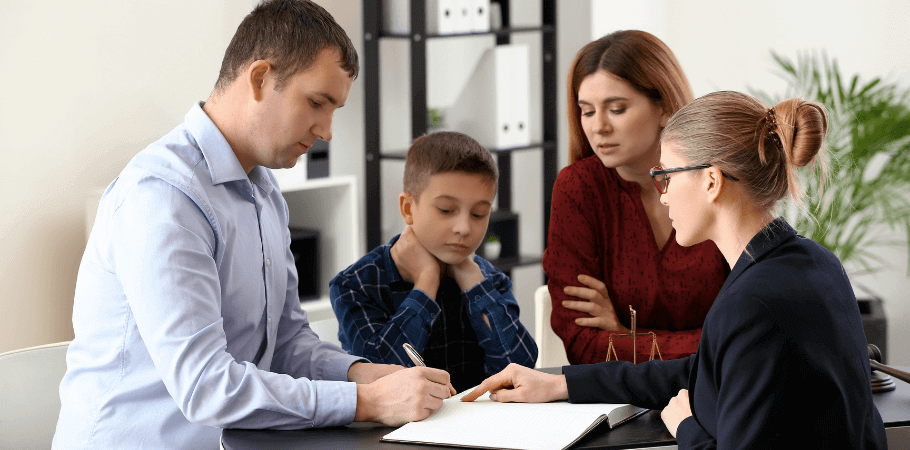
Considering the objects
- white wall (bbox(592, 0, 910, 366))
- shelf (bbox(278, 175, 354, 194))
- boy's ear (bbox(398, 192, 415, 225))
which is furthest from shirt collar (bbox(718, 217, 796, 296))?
white wall (bbox(592, 0, 910, 366))

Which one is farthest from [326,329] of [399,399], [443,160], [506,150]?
[506,150]

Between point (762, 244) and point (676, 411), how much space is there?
0.96 feet

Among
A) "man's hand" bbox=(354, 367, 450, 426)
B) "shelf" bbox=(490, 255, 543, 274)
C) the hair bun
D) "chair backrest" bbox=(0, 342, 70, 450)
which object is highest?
the hair bun

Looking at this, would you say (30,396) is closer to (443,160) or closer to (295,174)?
(443,160)

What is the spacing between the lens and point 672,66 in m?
1.99

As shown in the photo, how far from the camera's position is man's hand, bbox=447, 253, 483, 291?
6.54 ft

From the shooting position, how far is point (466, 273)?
201 cm

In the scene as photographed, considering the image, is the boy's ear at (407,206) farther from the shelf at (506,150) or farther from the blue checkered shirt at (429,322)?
the shelf at (506,150)

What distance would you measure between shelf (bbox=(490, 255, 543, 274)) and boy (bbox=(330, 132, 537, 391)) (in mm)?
1647

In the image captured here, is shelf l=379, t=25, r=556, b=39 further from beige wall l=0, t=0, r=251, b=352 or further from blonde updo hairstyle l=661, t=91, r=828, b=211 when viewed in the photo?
blonde updo hairstyle l=661, t=91, r=828, b=211

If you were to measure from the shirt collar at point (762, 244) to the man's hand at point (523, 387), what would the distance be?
38 centimetres

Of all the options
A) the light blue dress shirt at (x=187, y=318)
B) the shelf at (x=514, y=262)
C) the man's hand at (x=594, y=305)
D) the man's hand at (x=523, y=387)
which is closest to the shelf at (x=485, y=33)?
the shelf at (x=514, y=262)

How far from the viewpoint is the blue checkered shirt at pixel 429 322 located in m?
1.87

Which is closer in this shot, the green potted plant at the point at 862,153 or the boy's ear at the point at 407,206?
the boy's ear at the point at 407,206
